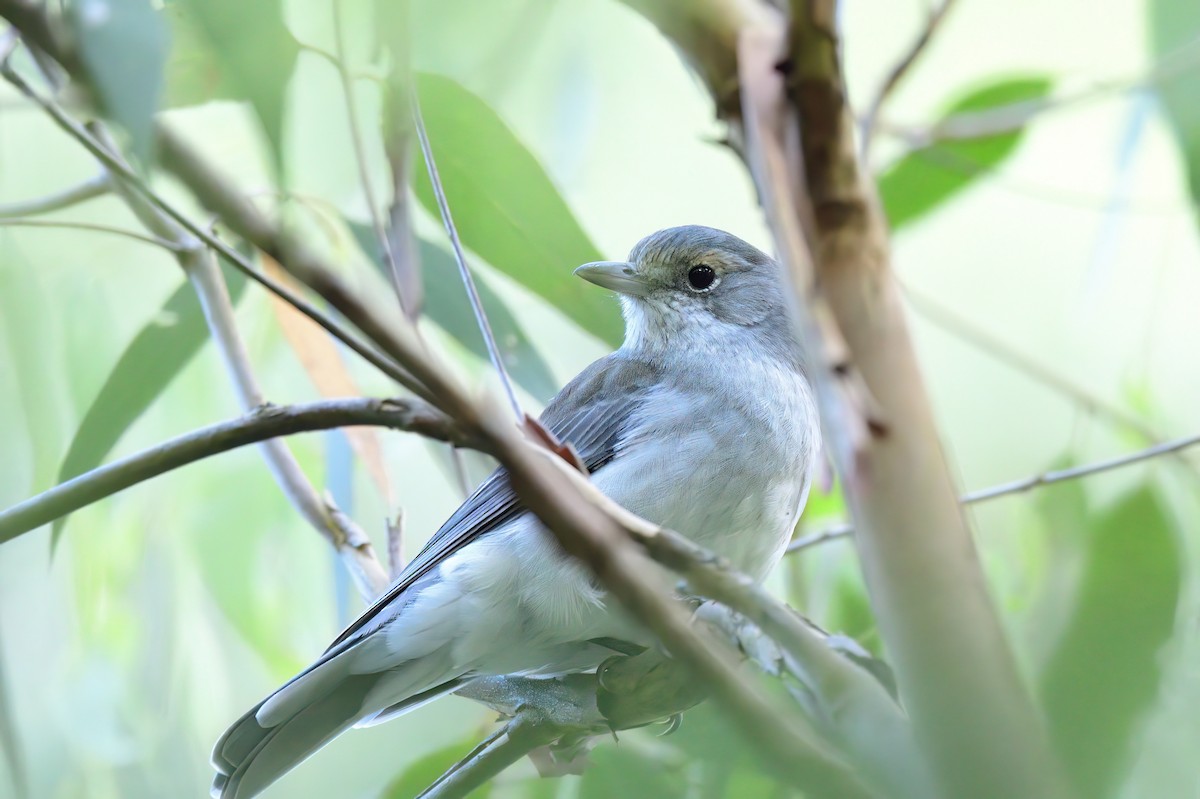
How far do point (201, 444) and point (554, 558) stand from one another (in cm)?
90

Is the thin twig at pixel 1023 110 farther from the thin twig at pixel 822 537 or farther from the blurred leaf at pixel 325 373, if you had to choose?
the blurred leaf at pixel 325 373

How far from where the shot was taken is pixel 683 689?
1.35m

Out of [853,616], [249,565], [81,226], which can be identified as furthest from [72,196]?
[853,616]

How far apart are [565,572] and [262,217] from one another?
3.71 ft

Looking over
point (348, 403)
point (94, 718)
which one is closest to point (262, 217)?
point (348, 403)

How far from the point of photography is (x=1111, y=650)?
94 cm

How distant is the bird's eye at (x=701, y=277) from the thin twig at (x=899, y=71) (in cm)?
132

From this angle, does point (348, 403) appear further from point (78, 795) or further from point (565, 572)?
point (78, 795)

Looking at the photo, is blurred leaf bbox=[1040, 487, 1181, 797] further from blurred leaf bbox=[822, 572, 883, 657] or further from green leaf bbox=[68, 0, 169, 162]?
green leaf bbox=[68, 0, 169, 162]

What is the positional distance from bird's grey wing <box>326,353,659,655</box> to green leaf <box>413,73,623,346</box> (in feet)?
1.10

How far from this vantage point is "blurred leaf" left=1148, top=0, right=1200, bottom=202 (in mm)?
1234

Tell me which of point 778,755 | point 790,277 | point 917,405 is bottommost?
point 778,755

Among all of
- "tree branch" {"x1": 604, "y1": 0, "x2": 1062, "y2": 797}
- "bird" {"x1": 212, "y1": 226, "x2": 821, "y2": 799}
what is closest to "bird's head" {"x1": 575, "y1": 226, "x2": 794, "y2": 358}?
"bird" {"x1": 212, "y1": 226, "x2": 821, "y2": 799}

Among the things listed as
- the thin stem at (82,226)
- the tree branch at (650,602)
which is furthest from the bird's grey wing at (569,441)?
the tree branch at (650,602)
